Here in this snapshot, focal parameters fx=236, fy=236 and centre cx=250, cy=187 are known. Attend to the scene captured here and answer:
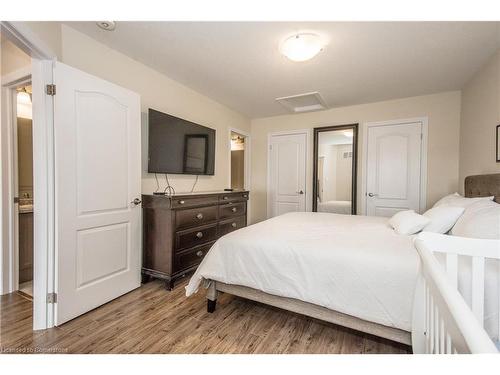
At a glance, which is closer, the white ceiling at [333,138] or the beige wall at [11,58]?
the beige wall at [11,58]

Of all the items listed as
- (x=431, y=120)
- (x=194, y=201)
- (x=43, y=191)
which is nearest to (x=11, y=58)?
(x=43, y=191)

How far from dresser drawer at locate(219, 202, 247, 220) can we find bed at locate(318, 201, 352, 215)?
1521 millimetres

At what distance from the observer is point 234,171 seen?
20.1 feet

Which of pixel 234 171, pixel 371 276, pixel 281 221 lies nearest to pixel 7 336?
pixel 281 221

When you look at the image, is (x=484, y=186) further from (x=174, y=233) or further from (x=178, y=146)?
(x=178, y=146)

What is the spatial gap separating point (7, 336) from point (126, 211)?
115cm

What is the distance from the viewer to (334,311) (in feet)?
5.08

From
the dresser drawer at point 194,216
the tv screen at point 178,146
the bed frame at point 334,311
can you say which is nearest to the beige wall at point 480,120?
the bed frame at point 334,311

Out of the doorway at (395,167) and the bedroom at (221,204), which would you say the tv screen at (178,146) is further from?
the doorway at (395,167)

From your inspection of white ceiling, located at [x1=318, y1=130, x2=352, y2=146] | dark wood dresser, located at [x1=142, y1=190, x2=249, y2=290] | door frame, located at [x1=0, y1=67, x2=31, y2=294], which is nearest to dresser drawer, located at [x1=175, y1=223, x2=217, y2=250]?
dark wood dresser, located at [x1=142, y1=190, x2=249, y2=290]

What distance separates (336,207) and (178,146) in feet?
9.34

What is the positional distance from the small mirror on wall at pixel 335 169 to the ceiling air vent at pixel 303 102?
0.41 metres

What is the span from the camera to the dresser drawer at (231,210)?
3.17 meters

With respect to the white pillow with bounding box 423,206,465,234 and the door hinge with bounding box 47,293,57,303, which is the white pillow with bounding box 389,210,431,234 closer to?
the white pillow with bounding box 423,206,465,234
